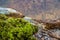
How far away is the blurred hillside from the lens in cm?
1230

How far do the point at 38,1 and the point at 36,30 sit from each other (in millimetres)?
11741

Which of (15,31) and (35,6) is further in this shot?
(35,6)

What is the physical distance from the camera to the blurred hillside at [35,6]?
12.3 m

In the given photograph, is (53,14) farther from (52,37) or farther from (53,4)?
(52,37)

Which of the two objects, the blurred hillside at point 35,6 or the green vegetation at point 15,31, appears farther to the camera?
A: the blurred hillside at point 35,6

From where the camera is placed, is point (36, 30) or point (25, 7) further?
point (25, 7)

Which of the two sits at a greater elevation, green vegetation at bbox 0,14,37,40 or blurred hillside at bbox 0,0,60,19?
green vegetation at bbox 0,14,37,40

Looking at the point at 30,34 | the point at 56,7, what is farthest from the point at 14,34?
the point at 56,7

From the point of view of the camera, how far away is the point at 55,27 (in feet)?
7.81

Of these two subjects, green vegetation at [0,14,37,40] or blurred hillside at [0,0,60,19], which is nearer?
green vegetation at [0,14,37,40]

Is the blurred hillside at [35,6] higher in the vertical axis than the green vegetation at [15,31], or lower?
lower

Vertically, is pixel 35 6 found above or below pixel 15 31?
Result: below

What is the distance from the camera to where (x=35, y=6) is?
13.3 meters

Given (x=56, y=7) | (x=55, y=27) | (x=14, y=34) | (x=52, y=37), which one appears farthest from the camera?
(x=56, y=7)
